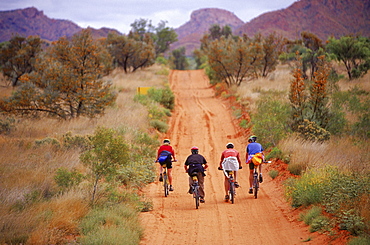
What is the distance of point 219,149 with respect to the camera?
59.3 feet

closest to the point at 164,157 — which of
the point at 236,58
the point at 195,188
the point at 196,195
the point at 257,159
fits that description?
the point at 195,188

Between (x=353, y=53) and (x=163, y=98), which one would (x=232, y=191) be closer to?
(x=163, y=98)

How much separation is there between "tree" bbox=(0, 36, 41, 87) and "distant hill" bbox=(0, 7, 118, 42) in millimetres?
92021

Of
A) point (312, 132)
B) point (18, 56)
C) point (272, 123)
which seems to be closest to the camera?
point (312, 132)

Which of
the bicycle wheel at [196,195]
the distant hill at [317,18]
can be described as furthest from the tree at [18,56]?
the distant hill at [317,18]

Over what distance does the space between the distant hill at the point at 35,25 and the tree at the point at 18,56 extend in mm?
92021

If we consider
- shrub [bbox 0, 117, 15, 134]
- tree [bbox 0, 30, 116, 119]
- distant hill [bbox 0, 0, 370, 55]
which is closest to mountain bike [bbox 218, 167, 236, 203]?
shrub [bbox 0, 117, 15, 134]

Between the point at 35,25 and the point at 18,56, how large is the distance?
127 metres

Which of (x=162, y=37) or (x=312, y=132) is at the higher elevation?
(x=162, y=37)

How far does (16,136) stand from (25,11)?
505 ft

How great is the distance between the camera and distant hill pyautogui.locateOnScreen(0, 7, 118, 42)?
12938cm

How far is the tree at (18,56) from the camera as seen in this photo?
3459 centimetres

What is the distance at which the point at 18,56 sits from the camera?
3478 cm

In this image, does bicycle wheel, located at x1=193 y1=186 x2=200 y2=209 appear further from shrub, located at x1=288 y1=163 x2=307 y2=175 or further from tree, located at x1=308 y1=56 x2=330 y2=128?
tree, located at x1=308 y1=56 x2=330 y2=128
